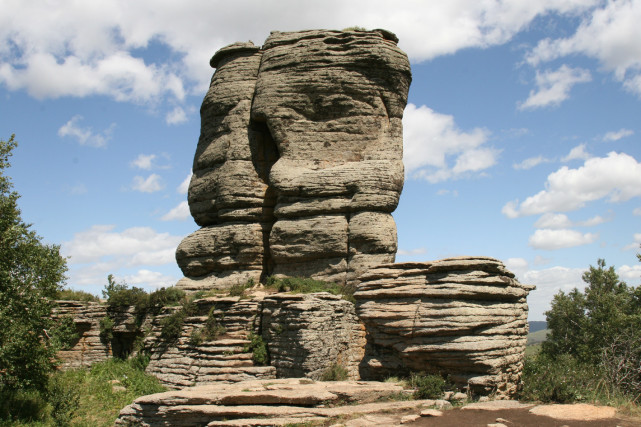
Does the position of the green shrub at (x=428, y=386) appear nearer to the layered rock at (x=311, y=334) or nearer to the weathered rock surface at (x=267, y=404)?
the weathered rock surface at (x=267, y=404)

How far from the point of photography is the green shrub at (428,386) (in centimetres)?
1464

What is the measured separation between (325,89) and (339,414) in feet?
53.3

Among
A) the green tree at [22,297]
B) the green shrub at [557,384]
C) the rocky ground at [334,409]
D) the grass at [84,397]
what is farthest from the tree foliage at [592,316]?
the green tree at [22,297]

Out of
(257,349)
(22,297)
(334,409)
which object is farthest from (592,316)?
(22,297)

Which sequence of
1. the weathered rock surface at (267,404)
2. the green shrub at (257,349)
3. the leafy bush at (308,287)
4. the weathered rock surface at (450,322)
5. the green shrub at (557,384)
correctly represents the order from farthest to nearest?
the leafy bush at (308,287)
the green shrub at (257,349)
the weathered rock surface at (450,322)
the green shrub at (557,384)
the weathered rock surface at (267,404)

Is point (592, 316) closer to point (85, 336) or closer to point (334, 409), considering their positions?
point (334, 409)

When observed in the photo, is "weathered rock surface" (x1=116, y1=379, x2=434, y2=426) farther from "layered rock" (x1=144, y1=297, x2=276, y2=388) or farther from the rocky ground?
"layered rock" (x1=144, y1=297, x2=276, y2=388)

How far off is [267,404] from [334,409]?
6.09ft

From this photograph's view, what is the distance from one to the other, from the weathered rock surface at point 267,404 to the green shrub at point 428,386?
0.58 meters

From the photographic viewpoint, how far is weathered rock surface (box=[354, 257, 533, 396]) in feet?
50.4

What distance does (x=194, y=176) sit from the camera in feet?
92.2

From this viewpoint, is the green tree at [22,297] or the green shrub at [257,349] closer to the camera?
the green tree at [22,297]

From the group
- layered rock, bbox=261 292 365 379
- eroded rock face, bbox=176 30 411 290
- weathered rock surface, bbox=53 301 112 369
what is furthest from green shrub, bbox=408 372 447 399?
weathered rock surface, bbox=53 301 112 369

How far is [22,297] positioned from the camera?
17516 millimetres
